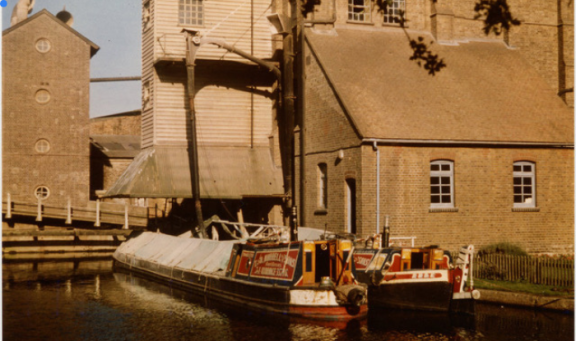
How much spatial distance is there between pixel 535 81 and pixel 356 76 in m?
7.98

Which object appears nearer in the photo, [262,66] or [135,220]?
[262,66]

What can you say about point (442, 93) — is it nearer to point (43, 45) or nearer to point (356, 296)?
point (356, 296)

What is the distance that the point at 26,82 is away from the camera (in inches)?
1599

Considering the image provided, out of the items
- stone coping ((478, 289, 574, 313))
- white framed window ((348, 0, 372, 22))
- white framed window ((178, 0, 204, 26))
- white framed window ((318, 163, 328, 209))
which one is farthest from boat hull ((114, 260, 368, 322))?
white framed window ((348, 0, 372, 22))

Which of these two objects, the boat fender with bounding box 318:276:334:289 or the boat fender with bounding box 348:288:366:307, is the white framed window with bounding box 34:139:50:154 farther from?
the boat fender with bounding box 348:288:366:307

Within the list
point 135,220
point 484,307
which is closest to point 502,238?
point 484,307

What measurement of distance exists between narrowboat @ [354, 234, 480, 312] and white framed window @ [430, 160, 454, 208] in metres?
6.24

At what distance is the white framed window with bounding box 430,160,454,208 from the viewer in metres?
24.7

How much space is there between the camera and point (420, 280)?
17391 millimetres

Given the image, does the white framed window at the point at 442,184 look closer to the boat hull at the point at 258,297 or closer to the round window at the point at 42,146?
the boat hull at the point at 258,297

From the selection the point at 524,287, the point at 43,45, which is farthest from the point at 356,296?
the point at 43,45

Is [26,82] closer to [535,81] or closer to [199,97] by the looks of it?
[199,97]

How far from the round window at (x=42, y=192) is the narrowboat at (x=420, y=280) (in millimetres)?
26728

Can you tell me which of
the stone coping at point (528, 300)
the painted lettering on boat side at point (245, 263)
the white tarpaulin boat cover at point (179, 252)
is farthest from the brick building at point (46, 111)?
the stone coping at point (528, 300)
